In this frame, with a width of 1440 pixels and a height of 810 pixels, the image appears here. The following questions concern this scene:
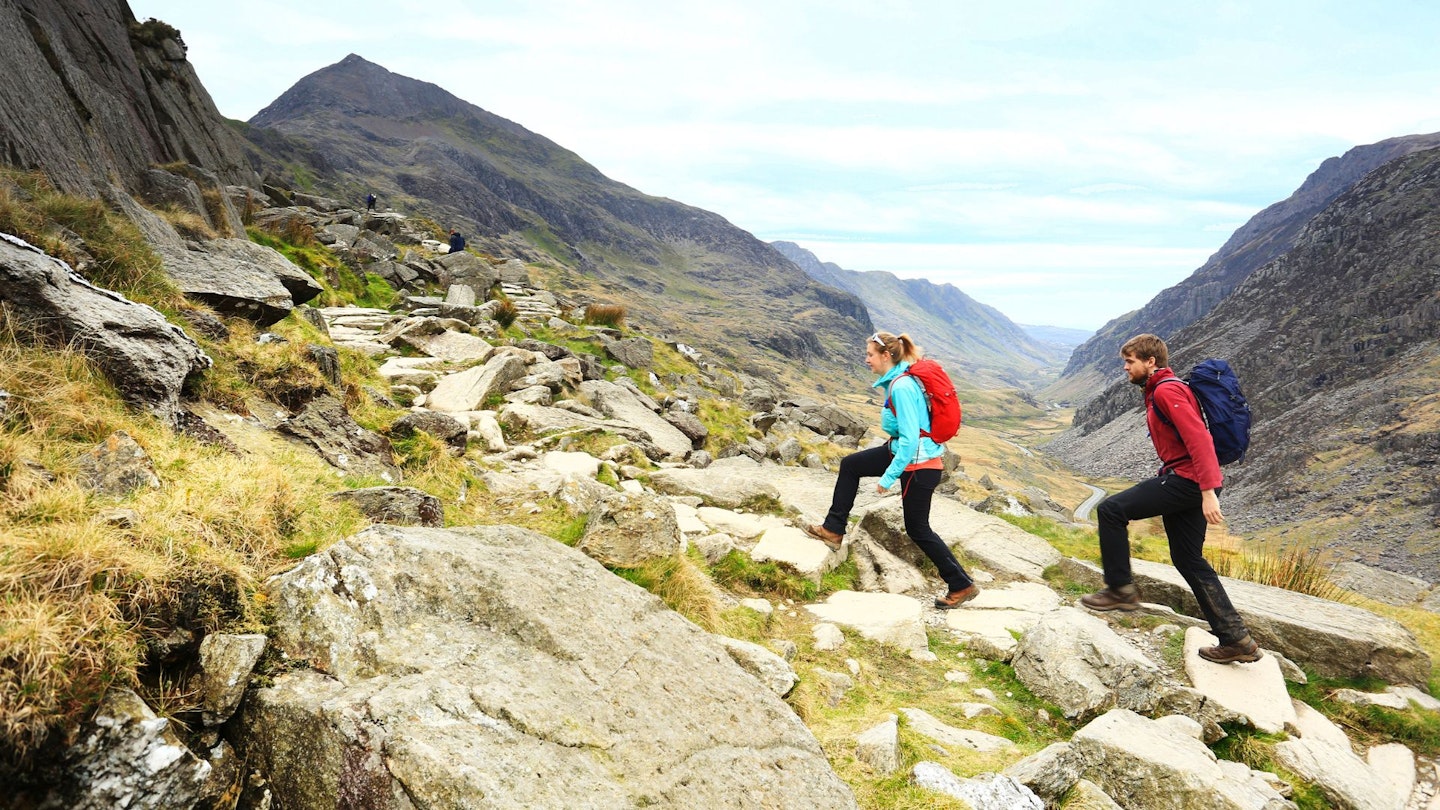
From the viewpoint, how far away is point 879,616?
25.8ft

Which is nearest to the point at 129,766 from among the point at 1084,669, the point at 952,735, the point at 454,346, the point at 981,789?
the point at 981,789


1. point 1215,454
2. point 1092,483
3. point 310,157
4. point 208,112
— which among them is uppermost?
point 310,157

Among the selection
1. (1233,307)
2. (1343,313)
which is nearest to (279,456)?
(1343,313)

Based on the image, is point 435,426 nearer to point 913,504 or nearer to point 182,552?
point 182,552

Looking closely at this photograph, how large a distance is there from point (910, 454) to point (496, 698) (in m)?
5.77

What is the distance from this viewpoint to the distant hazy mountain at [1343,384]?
281ft

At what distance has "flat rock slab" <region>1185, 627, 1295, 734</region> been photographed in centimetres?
580

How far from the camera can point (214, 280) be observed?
9.16 m

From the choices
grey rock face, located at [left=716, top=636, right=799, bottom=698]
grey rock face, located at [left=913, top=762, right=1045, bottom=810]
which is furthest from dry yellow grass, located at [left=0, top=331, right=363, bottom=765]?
grey rock face, located at [left=913, top=762, right=1045, bottom=810]

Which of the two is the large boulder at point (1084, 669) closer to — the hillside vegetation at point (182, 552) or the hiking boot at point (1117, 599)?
the hillside vegetation at point (182, 552)

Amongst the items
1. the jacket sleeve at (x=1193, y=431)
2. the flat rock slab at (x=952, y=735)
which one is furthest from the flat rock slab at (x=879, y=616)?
the jacket sleeve at (x=1193, y=431)

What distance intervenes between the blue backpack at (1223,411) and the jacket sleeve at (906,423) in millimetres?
2591

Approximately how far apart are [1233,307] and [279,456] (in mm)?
248777

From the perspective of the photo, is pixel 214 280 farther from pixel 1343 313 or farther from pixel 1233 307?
pixel 1233 307
